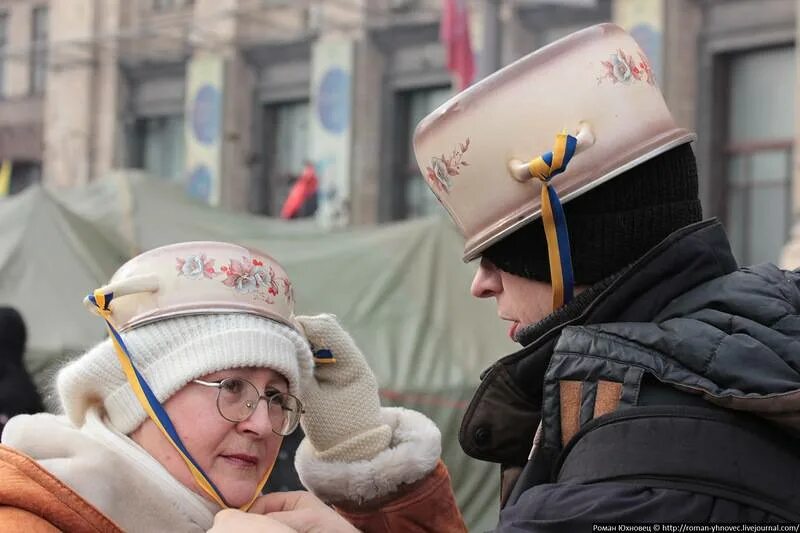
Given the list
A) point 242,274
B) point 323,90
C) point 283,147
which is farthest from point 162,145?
point 242,274

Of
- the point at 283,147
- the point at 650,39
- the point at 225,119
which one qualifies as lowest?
the point at 283,147

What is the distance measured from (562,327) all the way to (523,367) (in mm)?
92

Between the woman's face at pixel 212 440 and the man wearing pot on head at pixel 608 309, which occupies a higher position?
the man wearing pot on head at pixel 608 309

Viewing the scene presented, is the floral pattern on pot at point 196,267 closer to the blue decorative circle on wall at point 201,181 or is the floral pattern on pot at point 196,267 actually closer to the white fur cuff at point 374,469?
the white fur cuff at point 374,469

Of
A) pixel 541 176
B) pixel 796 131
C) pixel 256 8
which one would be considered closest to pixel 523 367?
pixel 541 176

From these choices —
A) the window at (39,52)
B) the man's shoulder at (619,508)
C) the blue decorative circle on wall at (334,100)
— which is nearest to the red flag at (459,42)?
the blue decorative circle on wall at (334,100)

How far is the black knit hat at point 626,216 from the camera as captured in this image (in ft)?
6.10

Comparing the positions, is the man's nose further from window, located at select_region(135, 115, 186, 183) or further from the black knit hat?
window, located at select_region(135, 115, 186, 183)

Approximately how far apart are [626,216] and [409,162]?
18.2 m

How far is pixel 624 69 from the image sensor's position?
77.1 inches

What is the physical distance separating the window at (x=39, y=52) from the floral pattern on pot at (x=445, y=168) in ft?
79.2

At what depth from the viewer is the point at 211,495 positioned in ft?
7.20

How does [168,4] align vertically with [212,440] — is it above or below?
above

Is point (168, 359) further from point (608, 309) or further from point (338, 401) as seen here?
point (608, 309)
